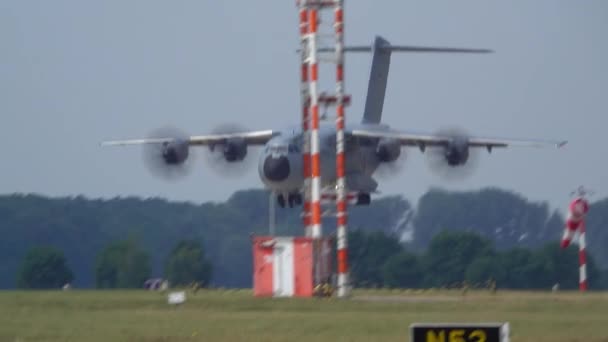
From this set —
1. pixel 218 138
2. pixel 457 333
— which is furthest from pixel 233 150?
pixel 457 333

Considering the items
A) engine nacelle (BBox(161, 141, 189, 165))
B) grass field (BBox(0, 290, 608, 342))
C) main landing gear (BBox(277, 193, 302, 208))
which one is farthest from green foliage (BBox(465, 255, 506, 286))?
grass field (BBox(0, 290, 608, 342))

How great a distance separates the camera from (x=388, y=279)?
194 feet

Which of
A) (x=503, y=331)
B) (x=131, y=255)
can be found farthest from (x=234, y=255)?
(x=503, y=331)

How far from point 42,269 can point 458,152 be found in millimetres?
15047

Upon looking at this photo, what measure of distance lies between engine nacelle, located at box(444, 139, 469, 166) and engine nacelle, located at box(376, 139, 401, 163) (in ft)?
7.69

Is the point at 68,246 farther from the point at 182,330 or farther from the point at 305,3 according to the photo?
the point at 182,330

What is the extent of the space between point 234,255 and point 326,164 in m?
19.4

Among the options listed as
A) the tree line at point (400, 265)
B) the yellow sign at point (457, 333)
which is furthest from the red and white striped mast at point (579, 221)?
the yellow sign at point (457, 333)

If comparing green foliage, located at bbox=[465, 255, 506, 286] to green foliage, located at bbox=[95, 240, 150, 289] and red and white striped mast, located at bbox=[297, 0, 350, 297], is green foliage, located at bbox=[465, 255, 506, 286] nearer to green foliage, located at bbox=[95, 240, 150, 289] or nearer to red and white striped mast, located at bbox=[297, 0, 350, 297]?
green foliage, located at bbox=[95, 240, 150, 289]

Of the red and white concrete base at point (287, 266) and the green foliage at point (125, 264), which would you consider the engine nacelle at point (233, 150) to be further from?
the red and white concrete base at point (287, 266)

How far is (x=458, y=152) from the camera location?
54.8 meters

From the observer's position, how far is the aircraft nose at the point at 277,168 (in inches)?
2120

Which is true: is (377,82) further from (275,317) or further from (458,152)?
(275,317)

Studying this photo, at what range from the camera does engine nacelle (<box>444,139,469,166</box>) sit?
5484 cm
